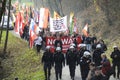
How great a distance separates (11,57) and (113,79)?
1547cm

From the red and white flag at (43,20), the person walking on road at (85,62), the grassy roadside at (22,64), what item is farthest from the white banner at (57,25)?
the person walking on road at (85,62)

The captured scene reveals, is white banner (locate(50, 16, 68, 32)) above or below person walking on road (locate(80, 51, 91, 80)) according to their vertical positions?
above

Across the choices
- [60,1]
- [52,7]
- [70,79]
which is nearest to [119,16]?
[70,79]

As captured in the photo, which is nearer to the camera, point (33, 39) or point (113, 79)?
point (113, 79)

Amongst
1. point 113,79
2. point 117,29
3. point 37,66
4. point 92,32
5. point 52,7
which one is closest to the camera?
point 113,79

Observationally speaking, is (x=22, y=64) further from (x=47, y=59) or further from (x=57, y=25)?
(x=47, y=59)

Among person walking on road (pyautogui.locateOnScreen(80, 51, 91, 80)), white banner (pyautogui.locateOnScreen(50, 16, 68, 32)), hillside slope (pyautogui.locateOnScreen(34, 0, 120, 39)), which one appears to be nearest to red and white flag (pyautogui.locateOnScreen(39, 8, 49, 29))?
white banner (pyautogui.locateOnScreen(50, 16, 68, 32))

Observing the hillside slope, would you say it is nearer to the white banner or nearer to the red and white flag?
the red and white flag

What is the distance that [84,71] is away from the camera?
19.0 meters

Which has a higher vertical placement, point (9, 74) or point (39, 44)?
point (39, 44)

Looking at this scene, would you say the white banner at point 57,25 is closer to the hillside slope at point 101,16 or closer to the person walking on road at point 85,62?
the hillside slope at point 101,16

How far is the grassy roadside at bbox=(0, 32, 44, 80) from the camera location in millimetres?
26516

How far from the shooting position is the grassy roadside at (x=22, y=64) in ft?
87.0

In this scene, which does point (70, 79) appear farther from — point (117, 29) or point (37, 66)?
point (117, 29)
